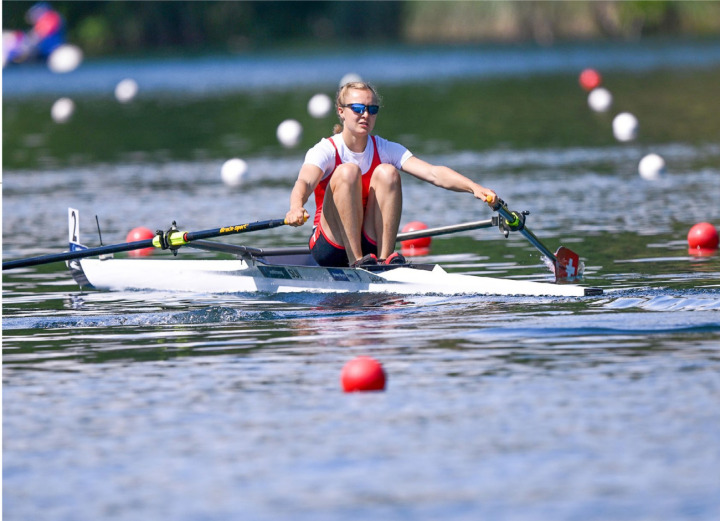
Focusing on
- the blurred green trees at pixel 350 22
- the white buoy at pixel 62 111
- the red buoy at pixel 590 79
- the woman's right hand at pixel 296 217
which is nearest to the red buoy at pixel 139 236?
the woman's right hand at pixel 296 217

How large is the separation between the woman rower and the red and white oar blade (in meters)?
0.92

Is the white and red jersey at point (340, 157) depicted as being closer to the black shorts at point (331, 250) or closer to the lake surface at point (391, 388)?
the black shorts at point (331, 250)

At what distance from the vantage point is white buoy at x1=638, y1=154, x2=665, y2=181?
59.4 ft

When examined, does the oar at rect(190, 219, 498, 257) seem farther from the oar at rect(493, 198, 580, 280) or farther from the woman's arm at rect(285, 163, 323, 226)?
the woman's arm at rect(285, 163, 323, 226)

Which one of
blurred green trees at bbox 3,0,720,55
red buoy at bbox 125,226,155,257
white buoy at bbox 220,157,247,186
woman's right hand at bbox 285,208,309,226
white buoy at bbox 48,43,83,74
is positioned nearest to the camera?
woman's right hand at bbox 285,208,309,226

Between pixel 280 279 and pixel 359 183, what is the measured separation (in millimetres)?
1140

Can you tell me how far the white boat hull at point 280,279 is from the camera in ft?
31.3

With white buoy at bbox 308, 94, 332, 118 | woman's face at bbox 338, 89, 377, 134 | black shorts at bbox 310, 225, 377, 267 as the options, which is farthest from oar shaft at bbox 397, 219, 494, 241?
white buoy at bbox 308, 94, 332, 118

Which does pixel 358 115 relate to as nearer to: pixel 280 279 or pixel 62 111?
pixel 280 279

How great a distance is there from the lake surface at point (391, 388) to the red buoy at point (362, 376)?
90 mm

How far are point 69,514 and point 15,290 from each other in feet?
21.1

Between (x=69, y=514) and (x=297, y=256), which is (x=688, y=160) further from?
(x=69, y=514)

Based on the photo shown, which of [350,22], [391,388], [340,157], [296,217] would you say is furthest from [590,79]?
[350,22]

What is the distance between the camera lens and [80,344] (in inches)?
336
